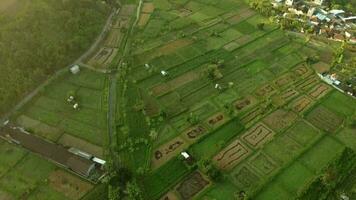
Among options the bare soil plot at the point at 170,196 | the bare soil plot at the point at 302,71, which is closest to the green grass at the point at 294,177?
the bare soil plot at the point at 170,196

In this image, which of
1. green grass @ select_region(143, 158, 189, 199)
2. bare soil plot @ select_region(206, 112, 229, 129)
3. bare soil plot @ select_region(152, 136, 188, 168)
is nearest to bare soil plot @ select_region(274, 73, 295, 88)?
bare soil plot @ select_region(206, 112, 229, 129)

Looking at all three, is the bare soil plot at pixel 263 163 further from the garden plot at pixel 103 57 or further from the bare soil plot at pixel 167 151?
the garden plot at pixel 103 57

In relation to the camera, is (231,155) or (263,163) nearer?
(263,163)

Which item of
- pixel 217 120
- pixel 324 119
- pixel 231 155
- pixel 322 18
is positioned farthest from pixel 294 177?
pixel 322 18

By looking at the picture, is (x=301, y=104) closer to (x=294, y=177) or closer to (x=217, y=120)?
(x=217, y=120)

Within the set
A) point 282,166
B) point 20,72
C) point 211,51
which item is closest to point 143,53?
point 211,51

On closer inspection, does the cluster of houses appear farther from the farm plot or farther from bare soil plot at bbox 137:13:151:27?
the farm plot
